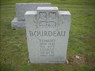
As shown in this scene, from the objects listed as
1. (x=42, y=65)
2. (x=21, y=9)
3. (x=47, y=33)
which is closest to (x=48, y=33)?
(x=47, y=33)

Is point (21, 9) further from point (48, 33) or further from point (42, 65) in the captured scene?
point (42, 65)

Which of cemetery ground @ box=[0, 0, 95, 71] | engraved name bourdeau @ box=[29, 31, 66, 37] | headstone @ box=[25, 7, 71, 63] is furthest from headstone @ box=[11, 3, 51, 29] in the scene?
engraved name bourdeau @ box=[29, 31, 66, 37]

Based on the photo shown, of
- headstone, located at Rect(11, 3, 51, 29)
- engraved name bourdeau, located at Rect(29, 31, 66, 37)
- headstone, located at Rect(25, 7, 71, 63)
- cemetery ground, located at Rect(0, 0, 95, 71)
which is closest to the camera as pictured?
headstone, located at Rect(25, 7, 71, 63)

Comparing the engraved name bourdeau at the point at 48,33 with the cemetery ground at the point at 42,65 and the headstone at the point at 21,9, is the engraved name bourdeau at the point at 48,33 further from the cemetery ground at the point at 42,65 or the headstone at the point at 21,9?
the headstone at the point at 21,9

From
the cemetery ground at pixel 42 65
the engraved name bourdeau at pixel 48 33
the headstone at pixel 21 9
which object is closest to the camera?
the engraved name bourdeau at pixel 48 33

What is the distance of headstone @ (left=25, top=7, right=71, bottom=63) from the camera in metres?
3.44

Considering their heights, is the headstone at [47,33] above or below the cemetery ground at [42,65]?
above

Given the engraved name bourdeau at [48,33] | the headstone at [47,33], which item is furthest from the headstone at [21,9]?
the engraved name bourdeau at [48,33]

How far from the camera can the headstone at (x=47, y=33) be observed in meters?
3.44

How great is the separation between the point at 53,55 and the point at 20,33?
11.3 ft

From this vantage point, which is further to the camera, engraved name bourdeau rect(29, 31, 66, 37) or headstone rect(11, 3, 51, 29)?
headstone rect(11, 3, 51, 29)

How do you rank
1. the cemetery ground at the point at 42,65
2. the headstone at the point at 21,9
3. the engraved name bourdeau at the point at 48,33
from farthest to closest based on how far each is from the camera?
the headstone at the point at 21,9 < the cemetery ground at the point at 42,65 < the engraved name bourdeau at the point at 48,33

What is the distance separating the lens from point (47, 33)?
12.2 ft

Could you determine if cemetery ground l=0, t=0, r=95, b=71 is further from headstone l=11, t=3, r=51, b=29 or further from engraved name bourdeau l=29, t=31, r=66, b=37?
engraved name bourdeau l=29, t=31, r=66, b=37
